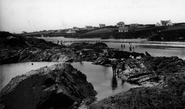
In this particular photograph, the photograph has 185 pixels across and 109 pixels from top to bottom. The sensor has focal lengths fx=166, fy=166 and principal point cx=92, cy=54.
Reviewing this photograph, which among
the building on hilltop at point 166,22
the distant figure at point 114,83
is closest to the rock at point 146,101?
the distant figure at point 114,83

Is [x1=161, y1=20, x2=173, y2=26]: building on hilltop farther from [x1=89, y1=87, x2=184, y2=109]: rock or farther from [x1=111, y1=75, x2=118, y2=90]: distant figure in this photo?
[x1=89, y1=87, x2=184, y2=109]: rock

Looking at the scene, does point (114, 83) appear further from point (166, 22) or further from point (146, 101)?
point (166, 22)

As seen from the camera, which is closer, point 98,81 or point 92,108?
point 92,108

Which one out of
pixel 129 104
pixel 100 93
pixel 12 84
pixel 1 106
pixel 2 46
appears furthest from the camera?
pixel 2 46

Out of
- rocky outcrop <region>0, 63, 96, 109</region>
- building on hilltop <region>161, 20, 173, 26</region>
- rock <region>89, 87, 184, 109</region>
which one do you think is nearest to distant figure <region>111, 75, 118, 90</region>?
rocky outcrop <region>0, 63, 96, 109</region>

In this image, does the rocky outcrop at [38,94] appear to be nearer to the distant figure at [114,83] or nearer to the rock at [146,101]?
the rock at [146,101]

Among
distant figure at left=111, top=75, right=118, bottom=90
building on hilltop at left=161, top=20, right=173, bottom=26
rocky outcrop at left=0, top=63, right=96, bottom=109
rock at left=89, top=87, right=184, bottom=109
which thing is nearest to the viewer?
rock at left=89, top=87, right=184, bottom=109

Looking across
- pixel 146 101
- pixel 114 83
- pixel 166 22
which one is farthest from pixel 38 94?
pixel 166 22

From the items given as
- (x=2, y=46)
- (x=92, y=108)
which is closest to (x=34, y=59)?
(x=2, y=46)

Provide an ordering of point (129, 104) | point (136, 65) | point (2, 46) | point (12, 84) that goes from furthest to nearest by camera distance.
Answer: point (2, 46)
point (136, 65)
point (12, 84)
point (129, 104)

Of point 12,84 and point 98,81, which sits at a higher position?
point 12,84

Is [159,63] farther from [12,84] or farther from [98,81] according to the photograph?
[12,84]
